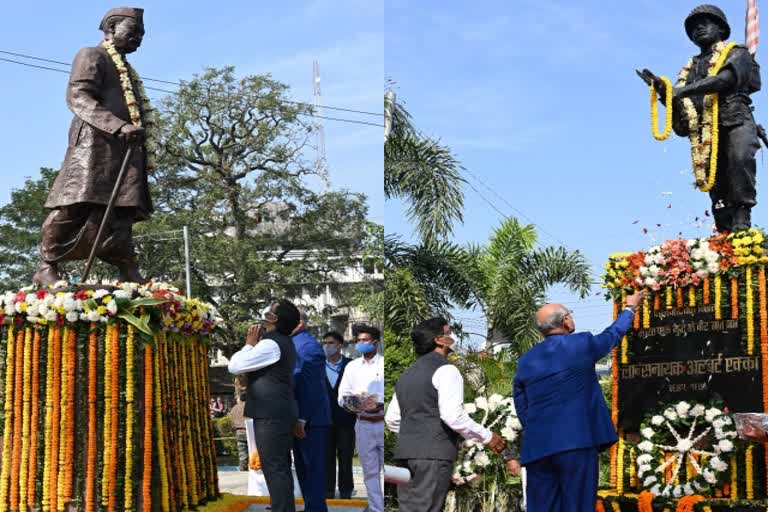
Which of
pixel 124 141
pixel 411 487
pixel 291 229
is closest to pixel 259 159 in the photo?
pixel 291 229

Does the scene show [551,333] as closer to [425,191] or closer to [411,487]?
[411,487]

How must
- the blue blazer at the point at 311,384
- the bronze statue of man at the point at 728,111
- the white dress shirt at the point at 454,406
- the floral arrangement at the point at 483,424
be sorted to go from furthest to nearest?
the floral arrangement at the point at 483,424 → the blue blazer at the point at 311,384 → the bronze statue of man at the point at 728,111 → the white dress shirt at the point at 454,406

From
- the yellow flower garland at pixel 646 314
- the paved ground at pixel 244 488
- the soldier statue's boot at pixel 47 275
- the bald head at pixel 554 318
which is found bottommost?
the paved ground at pixel 244 488

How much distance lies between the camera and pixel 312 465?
869 cm

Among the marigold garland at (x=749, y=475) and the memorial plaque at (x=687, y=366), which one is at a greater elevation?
the memorial plaque at (x=687, y=366)

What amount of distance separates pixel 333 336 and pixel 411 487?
467 centimetres

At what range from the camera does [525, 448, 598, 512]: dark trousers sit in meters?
6.18

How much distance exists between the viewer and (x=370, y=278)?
31.4 m

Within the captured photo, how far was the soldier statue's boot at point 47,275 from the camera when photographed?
796 centimetres

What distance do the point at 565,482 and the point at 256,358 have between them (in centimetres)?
243

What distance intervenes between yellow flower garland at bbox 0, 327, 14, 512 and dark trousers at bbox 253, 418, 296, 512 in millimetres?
1679

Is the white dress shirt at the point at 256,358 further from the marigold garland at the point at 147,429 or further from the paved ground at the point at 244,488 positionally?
the paved ground at the point at 244,488

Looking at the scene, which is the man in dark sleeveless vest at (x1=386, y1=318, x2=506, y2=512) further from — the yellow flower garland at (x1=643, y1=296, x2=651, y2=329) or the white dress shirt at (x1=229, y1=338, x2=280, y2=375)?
the yellow flower garland at (x1=643, y1=296, x2=651, y2=329)

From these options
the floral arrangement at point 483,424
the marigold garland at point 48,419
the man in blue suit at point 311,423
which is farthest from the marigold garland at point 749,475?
the marigold garland at point 48,419
